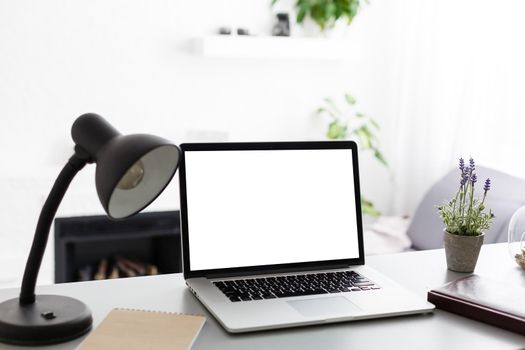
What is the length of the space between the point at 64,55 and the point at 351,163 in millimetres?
1954

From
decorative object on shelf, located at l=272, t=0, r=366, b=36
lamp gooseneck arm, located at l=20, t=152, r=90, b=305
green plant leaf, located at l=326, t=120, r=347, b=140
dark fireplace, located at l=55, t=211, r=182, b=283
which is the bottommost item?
dark fireplace, located at l=55, t=211, r=182, b=283

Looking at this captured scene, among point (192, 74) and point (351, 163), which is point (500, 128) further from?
point (351, 163)

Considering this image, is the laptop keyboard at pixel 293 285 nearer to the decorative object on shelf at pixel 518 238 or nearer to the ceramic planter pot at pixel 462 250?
the ceramic planter pot at pixel 462 250

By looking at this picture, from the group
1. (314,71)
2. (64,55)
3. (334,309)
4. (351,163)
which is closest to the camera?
(334,309)

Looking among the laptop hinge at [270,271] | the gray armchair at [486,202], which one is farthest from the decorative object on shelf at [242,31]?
the laptop hinge at [270,271]

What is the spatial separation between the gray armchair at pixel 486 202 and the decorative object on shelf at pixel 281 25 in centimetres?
100

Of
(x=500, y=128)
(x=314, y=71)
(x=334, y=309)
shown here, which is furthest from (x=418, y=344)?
(x=314, y=71)

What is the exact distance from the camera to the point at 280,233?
1.42 m

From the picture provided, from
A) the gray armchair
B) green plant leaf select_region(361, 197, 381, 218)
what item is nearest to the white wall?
green plant leaf select_region(361, 197, 381, 218)

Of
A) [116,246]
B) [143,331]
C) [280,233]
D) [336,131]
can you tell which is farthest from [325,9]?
[143,331]

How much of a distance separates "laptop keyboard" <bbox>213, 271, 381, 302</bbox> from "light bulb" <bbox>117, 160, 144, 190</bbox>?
0.31 m

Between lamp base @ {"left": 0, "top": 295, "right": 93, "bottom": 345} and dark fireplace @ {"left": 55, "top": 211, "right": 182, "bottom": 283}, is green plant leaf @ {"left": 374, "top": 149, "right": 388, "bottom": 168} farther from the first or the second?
lamp base @ {"left": 0, "top": 295, "right": 93, "bottom": 345}

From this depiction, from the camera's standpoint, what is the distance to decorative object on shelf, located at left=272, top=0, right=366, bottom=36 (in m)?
3.36

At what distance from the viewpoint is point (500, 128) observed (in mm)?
3178
